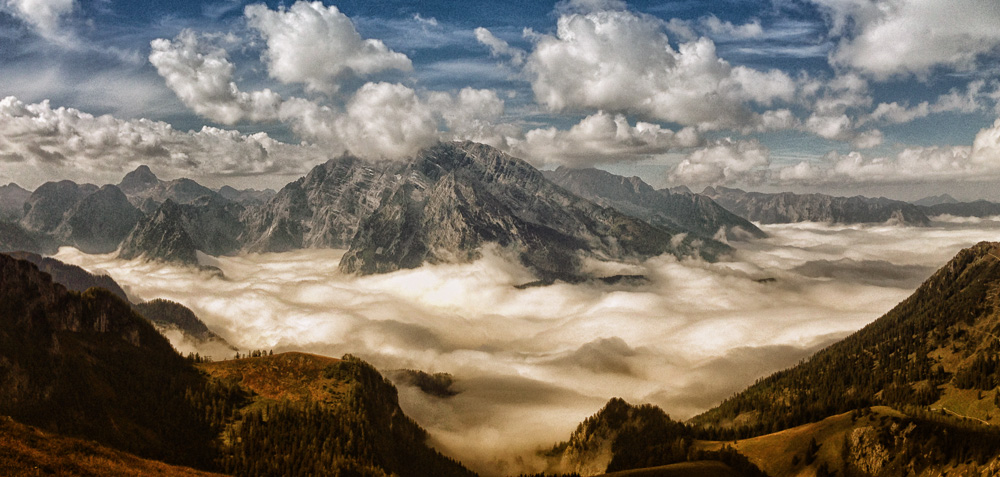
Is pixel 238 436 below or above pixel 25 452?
below

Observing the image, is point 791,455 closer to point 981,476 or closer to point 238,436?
point 981,476

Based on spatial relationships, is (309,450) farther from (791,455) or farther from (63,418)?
(791,455)

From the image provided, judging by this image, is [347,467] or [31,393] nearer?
[31,393]

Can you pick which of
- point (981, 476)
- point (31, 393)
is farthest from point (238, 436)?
point (981, 476)

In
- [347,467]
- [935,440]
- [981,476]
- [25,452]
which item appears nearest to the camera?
[25,452]

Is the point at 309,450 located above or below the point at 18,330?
below

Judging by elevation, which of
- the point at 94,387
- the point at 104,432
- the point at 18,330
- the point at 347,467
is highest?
the point at 18,330

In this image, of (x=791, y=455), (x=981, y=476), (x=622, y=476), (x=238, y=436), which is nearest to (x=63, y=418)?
(x=238, y=436)

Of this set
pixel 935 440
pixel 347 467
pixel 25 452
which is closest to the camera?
pixel 25 452

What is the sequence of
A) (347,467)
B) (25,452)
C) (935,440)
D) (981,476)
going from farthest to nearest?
(347,467)
(935,440)
(981,476)
(25,452)
